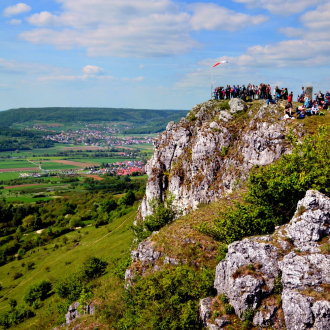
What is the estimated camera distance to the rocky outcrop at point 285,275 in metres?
16.7

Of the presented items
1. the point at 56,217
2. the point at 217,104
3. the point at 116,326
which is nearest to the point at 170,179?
A: the point at 217,104

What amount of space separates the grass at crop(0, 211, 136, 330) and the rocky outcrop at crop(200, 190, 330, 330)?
39.7m

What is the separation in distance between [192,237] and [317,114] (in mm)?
Result: 26351

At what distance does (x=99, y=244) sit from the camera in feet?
277

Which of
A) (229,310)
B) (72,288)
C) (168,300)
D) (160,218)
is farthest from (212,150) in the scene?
(72,288)

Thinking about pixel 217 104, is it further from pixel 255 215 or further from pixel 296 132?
pixel 255 215

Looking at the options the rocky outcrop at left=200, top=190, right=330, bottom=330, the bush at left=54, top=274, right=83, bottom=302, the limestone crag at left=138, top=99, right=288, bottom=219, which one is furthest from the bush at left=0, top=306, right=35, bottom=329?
the rocky outcrop at left=200, top=190, right=330, bottom=330

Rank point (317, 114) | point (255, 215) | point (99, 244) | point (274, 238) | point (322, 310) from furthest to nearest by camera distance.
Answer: point (99, 244)
point (317, 114)
point (255, 215)
point (274, 238)
point (322, 310)

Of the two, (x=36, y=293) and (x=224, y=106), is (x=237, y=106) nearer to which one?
(x=224, y=106)

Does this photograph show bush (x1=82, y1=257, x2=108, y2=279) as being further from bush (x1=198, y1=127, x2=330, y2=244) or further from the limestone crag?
bush (x1=198, y1=127, x2=330, y2=244)

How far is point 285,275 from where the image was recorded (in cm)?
1811

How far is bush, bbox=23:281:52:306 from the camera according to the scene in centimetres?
6456

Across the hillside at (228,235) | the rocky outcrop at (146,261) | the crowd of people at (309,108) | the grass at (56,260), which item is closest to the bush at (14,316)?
the hillside at (228,235)

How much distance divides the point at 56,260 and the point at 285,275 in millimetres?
81786
